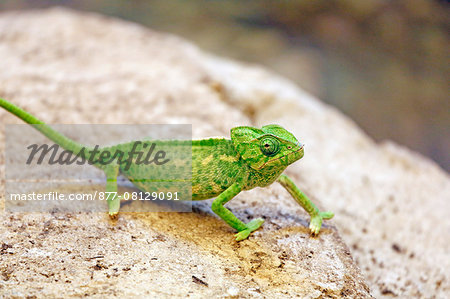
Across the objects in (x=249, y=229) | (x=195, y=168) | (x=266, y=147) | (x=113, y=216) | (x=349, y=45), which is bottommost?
(x=113, y=216)

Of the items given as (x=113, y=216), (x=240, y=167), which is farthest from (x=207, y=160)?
(x=113, y=216)

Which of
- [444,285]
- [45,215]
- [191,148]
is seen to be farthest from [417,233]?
[45,215]

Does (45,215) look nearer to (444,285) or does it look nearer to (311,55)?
(444,285)

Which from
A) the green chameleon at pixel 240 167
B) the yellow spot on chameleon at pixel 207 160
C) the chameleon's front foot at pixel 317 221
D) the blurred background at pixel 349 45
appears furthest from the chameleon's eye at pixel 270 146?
→ the blurred background at pixel 349 45

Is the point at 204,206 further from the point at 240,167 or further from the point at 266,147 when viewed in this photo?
the point at 266,147

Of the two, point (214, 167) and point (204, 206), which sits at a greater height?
point (214, 167)

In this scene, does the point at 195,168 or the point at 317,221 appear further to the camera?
the point at 317,221

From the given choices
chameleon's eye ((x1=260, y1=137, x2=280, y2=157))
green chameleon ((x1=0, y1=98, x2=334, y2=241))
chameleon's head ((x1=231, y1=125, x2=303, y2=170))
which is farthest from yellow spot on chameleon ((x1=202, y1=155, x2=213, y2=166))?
chameleon's eye ((x1=260, y1=137, x2=280, y2=157))

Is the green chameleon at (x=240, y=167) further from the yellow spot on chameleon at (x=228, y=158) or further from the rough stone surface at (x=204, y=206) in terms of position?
the rough stone surface at (x=204, y=206)
